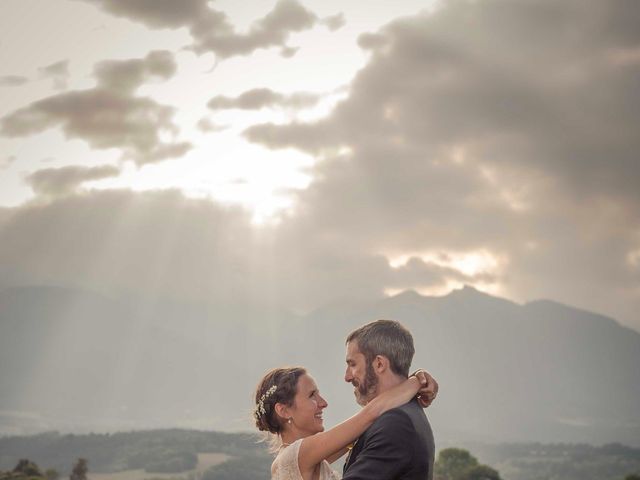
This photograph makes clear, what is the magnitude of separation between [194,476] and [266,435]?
203466mm

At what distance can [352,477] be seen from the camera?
5.93 m

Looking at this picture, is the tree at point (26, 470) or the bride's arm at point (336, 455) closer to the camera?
the bride's arm at point (336, 455)

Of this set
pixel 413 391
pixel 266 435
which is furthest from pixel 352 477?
pixel 266 435

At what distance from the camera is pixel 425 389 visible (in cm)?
692

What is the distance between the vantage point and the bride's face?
26.6ft

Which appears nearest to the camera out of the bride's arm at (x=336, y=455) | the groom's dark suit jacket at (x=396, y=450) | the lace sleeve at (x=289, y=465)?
the groom's dark suit jacket at (x=396, y=450)

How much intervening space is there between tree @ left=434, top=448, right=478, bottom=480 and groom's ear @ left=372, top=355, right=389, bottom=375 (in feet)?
396

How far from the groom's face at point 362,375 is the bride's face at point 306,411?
3.77 ft

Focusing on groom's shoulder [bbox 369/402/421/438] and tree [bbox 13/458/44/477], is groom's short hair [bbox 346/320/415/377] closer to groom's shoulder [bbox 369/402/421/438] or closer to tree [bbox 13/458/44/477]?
groom's shoulder [bbox 369/402/421/438]

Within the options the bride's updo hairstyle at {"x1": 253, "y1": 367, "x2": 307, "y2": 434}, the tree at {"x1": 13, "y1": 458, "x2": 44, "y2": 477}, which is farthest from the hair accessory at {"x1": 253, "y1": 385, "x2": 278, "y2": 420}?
the tree at {"x1": 13, "y1": 458, "x2": 44, "y2": 477}

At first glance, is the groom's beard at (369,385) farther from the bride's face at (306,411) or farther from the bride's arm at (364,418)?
the bride's face at (306,411)

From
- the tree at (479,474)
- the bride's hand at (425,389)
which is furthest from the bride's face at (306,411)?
the tree at (479,474)

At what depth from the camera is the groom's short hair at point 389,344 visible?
693 cm

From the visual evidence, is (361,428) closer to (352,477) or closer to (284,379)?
(352,477)
